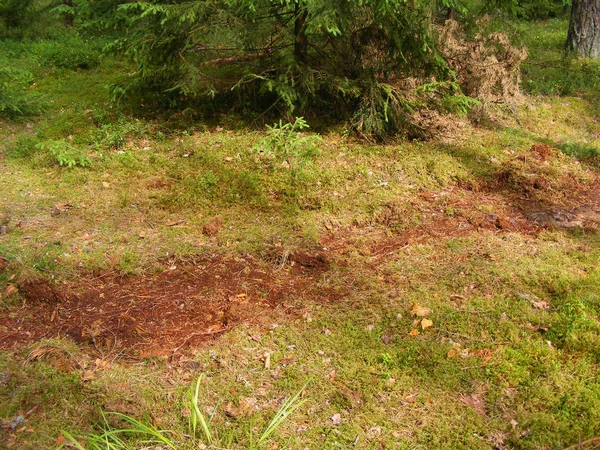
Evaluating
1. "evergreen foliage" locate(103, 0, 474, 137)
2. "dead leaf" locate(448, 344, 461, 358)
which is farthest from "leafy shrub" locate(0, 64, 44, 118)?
"dead leaf" locate(448, 344, 461, 358)

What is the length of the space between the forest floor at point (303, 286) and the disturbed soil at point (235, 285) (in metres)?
0.02

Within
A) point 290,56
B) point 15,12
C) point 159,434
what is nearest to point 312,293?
point 159,434

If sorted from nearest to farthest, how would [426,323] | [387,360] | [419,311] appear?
[387,360]
[426,323]
[419,311]

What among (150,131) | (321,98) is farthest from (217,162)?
(321,98)

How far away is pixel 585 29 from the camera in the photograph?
9961 millimetres

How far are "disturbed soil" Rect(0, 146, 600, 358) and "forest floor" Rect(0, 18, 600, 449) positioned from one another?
0.07 feet

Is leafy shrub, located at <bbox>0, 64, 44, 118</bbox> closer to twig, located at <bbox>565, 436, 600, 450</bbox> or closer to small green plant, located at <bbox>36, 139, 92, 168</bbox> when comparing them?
small green plant, located at <bbox>36, 139, 92, 168</bbox>

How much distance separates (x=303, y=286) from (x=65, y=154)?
386 cm

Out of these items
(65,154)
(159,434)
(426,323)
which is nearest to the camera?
(159,434)

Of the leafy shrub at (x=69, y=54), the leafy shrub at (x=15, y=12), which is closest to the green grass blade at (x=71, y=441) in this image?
the leafy shrub at (x=69, y=54)

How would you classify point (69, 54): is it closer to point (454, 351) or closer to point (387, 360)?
point (387, 360)

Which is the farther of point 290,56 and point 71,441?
point 290,56

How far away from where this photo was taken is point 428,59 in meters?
6.87

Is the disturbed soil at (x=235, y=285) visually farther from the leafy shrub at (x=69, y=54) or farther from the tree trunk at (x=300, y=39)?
the leafy shrub at (x=69, y=54)
